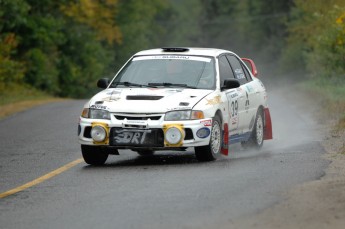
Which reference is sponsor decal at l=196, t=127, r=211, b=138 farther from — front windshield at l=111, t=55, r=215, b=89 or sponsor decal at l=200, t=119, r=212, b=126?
front windshield at l=111, t=55, r=215, b=89

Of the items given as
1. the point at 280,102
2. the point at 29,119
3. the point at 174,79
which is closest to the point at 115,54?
the point at 280,102

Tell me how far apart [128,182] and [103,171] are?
1.42m

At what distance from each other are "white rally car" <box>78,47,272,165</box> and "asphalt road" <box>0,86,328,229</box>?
30 centimetres

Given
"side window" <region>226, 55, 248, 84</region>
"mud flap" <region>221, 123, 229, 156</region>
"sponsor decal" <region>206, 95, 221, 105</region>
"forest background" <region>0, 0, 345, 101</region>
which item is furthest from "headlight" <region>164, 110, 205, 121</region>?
"forest background" <region>0, 0, 345, 101</region>

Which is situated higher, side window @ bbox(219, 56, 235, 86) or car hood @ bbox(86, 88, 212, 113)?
side window @ bbox(219, 56, 235, 86)

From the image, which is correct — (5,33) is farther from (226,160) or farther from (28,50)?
(226,160)

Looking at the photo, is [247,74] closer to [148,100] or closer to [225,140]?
[225,140]

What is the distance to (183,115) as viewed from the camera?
44.5 feet

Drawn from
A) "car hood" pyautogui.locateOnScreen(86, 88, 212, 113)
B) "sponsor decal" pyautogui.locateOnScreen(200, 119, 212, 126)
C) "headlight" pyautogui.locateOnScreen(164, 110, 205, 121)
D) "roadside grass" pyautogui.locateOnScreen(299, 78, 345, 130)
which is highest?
"car hood" pyautogui.locateOnScreen(86, 88, 212, 113)

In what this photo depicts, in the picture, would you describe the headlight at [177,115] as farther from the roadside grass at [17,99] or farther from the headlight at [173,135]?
the roadside grass at [17,99]

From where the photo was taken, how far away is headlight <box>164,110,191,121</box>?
13.5 meters

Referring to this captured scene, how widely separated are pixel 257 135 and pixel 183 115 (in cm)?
315

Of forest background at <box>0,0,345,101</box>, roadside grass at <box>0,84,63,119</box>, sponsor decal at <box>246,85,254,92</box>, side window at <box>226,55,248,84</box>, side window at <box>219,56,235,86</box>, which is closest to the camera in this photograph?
side window at <box>219,56,235,86</box>

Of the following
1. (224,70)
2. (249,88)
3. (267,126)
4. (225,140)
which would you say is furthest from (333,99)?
(225,140)
